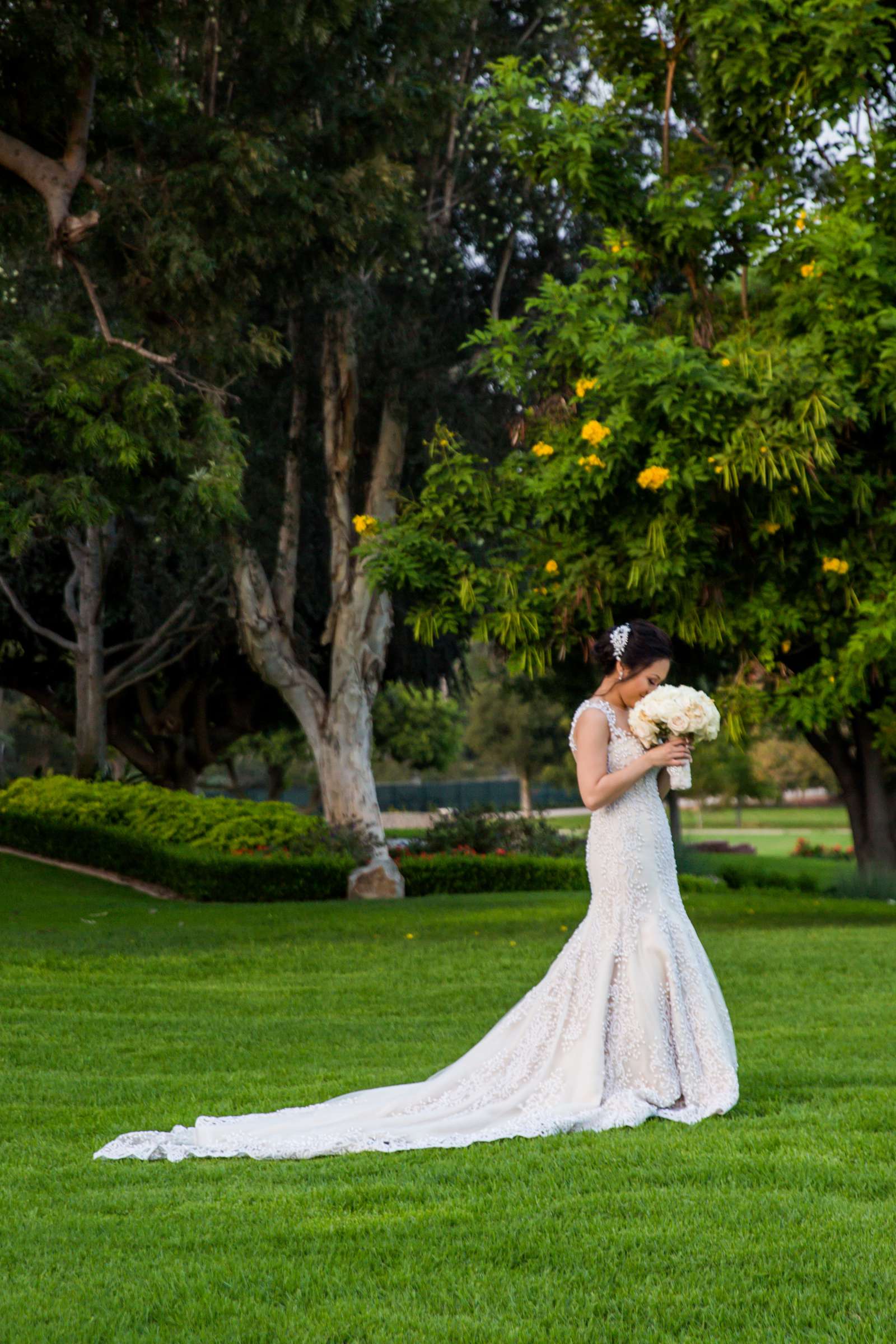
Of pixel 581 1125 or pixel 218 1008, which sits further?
pixel 218 1008

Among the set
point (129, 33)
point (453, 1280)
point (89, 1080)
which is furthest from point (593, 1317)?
point (129, 33)

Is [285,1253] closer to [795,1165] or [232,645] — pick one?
[795,1165]

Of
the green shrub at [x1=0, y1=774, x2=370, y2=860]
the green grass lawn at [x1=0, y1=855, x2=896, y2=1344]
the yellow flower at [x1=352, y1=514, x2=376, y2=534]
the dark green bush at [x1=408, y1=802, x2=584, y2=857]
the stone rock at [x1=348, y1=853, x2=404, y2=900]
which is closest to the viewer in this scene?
the green grass lawn at [x1=0, y1=855, x2=896, y2=1344]

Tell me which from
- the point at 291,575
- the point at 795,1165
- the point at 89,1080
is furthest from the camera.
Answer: the point at 291,575

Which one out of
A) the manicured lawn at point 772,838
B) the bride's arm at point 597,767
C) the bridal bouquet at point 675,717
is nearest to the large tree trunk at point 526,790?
the manicured lawn at point 772,838

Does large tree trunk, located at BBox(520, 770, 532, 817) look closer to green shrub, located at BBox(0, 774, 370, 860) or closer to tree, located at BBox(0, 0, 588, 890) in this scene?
green shrub, located at BBox(0, 774, 370, 860)

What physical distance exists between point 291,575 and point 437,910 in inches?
228

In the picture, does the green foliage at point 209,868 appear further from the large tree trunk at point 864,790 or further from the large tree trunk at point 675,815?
the large tree trunk at point 675,815

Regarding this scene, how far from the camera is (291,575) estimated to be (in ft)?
66.3

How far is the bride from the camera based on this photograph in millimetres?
5699

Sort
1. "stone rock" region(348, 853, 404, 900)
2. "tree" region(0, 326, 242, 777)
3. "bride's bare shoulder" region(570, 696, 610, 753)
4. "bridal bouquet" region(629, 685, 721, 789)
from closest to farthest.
→ "bridal bouquet" region(629, 685, 721, 789), "bride's bare shoulder" region(570, 696, 610, 753), "tree" region(0, 326, 242, 777), "stone rock" region(348, 853, 404, 900)

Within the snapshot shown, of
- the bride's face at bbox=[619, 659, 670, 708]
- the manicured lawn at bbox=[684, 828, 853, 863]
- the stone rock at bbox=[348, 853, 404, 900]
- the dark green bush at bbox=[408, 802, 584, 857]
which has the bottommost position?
the manicured lawn at bbox=[684, 828, 853, 863]

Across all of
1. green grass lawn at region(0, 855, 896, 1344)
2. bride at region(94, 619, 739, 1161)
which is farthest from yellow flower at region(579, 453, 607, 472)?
bride at region(94, 619, 739, 1161)

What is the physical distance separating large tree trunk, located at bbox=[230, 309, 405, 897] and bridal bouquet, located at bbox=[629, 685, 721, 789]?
43.6 ft
